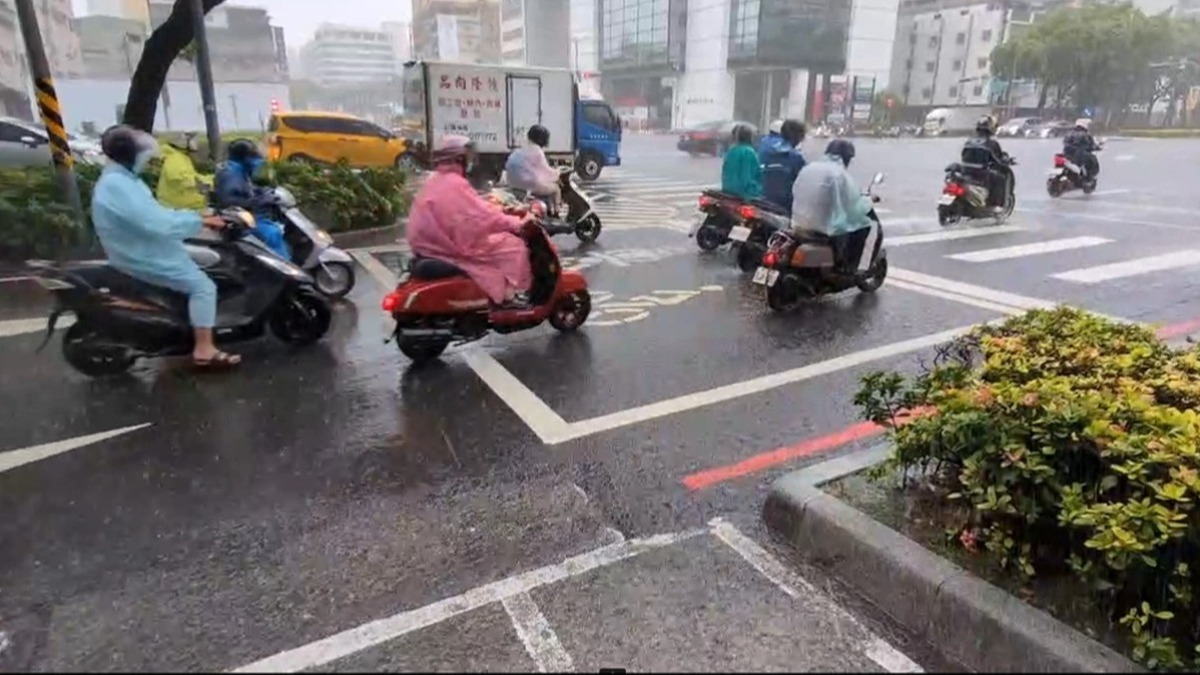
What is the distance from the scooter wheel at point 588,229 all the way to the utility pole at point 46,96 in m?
5.70

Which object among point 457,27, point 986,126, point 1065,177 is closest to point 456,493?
point 986,126

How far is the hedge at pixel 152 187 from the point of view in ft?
26.2

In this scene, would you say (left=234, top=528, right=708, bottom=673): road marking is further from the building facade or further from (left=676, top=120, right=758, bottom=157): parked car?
the building facade

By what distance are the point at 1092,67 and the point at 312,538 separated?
5644 cm

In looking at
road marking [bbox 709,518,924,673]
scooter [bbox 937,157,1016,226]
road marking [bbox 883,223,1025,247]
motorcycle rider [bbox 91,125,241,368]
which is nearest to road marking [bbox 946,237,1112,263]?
road marking [bbox 883,223,1025,247]

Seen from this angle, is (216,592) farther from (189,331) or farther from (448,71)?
(448,71)

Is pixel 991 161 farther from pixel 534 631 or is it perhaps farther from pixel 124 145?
pixel 534 631

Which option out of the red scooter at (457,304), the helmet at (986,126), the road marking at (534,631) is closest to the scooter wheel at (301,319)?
the red scooter at (457,304)

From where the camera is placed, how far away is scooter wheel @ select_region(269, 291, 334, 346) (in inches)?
221

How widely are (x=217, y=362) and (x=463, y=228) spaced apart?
1.90m

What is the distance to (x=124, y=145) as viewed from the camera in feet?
14.7

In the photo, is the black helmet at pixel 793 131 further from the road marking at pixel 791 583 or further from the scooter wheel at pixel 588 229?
the road marking at pixel 791 583

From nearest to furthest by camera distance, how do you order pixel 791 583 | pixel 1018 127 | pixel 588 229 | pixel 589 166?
pixel 791 583, pixel 588 229, pixel 589 166, pixel 1018 127

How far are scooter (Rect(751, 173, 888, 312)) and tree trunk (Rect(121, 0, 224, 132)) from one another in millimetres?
8392
